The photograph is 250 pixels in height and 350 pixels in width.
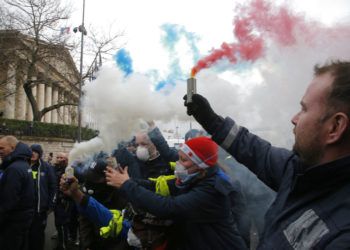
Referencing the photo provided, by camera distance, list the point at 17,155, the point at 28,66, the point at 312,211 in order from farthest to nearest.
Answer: the point at 28,66
the point at 17,155
the point at 312,211

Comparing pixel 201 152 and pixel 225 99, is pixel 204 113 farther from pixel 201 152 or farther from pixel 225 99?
pixel 225 99

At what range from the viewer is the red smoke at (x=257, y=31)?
4.13 metres

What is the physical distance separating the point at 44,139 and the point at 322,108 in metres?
26.7

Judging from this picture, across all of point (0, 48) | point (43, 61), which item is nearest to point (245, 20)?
point (0, 48)

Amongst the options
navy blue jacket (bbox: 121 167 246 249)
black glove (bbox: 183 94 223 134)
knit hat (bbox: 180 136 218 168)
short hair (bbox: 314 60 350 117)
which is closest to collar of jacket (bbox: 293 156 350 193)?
short hair (bbox: 314 60 350 117)

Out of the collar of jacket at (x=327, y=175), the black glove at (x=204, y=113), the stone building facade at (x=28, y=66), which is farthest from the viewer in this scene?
the stone building facade at (x=28, y=66)

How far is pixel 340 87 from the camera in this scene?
1402 millimetres

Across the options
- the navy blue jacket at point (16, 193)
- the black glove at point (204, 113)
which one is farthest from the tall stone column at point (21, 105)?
the black glove at point (204, 113)

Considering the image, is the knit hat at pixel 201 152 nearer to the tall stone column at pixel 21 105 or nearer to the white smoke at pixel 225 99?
the white smoke at pixel 225 99

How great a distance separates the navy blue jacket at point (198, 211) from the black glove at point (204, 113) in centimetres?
53

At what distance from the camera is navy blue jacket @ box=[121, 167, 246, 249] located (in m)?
2.42

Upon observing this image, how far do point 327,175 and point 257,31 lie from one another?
3.29 metres

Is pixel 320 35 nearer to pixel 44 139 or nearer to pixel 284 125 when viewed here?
pixel 284 125

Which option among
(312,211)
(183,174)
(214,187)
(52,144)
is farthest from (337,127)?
(52,144)
